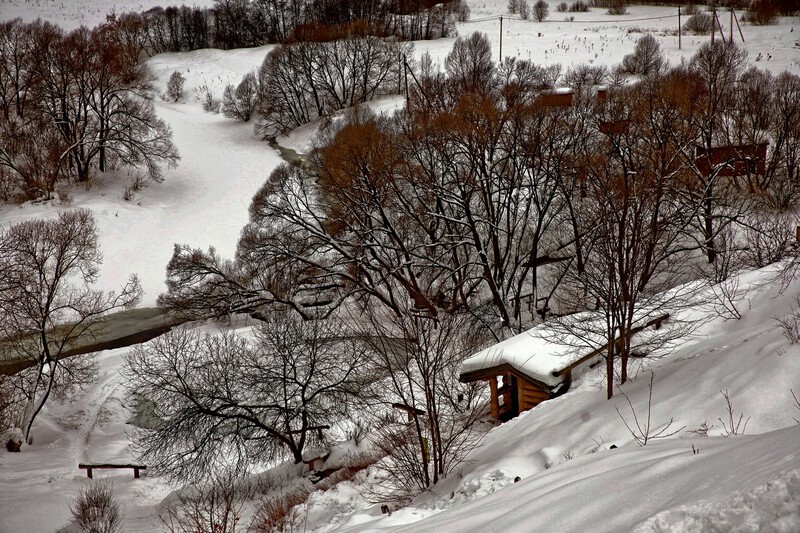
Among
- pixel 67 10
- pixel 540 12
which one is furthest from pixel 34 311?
pixel 540 12

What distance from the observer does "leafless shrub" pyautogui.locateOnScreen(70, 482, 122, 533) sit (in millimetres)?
12656

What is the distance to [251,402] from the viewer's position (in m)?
17.0

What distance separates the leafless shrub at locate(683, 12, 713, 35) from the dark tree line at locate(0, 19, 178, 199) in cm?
4404

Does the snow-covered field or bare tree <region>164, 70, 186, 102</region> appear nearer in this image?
the snow-covered field

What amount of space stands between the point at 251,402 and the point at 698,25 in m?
51.1

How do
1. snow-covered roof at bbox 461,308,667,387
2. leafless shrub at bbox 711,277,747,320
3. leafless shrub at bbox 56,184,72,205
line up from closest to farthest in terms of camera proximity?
snow-covered roof at bbox 461,308,667,387 → leafless shrub at bbox 711,277,747,320 → leafless shrub at bbox 56,184,72,205

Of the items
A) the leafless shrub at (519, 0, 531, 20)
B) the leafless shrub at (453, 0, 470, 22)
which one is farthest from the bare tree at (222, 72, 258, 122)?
the leafless shrub at (519, 0, 531, 20)

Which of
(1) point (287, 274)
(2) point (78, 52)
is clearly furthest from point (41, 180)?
(1) point (287, 274)

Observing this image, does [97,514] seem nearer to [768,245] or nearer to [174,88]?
[768,245]

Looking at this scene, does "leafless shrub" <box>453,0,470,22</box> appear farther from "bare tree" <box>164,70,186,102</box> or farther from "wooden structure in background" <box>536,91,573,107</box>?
"wooden structure in background" <box>536,91,573,107</box>

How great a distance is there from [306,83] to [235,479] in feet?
127

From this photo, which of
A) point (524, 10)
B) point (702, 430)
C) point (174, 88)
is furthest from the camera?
point (524, 10)

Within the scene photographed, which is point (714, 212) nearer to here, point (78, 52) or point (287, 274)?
point (287, 274)

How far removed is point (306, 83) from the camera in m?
47.9
